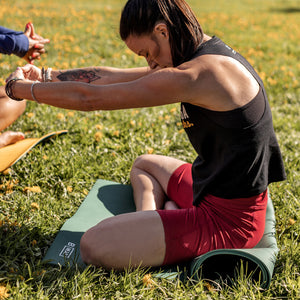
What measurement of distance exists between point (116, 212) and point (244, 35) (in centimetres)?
658

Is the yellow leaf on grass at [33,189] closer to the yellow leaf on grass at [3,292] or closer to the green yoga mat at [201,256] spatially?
the green yoga mat at [201,256]

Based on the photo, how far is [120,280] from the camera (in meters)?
2.03

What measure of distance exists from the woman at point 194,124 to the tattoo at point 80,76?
0.48 meters

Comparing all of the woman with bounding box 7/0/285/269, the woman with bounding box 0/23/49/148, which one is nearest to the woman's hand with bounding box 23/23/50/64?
the woman with bounding box 0/23/49/148

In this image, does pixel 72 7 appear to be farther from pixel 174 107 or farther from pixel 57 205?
pixel 57 205

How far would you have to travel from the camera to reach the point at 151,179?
2762 millimetres

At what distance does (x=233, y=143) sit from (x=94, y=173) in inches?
59.4

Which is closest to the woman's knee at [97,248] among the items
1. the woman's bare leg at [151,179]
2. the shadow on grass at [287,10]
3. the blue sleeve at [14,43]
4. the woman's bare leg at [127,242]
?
the woman's bare leg at [127,242]

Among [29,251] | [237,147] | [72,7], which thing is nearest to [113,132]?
[29,251]

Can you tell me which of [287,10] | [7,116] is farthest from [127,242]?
[287,10]

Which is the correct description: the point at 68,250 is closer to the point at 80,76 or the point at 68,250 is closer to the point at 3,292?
the point at 3,292

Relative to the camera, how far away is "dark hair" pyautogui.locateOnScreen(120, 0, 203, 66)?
186cm

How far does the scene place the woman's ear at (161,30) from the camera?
186 cm

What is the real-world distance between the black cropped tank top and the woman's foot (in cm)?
A: 171
